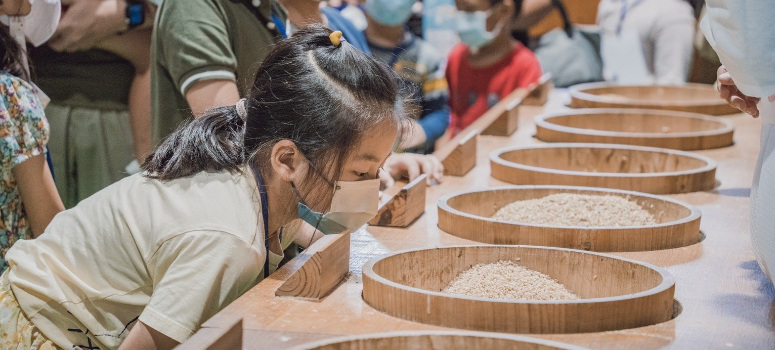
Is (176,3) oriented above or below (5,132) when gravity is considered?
above

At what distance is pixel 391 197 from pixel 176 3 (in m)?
0.61

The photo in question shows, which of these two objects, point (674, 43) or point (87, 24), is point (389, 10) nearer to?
point (87, 24)

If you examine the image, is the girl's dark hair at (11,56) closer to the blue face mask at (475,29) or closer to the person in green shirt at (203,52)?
the person in green shirt at (203,52)

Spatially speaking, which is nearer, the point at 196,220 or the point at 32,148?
the point at 196,220

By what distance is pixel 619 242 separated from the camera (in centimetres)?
177

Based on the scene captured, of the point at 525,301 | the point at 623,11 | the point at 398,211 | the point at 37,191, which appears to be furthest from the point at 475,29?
the point at 525,301

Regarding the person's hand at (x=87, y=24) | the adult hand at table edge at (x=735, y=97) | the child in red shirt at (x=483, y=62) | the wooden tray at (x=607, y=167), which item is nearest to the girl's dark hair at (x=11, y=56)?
the person's hand at (x=87, y=24)

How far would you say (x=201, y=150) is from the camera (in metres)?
1.57

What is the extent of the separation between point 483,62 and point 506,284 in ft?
9.40

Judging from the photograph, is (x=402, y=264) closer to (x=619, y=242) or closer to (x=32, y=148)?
(x=619, y=242)

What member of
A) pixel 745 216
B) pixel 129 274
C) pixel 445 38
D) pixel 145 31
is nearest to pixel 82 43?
pixel 145 31

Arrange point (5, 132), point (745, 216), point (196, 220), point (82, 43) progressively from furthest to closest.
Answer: point (82, 43)
point (745, 216)
point (5, 132)
point (196, 220)

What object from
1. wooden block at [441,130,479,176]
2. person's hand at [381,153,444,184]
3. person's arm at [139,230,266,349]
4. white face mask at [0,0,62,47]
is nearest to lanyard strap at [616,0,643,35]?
wooden block at [441,130,479,176]

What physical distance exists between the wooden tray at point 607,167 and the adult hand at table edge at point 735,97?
1.96ft
